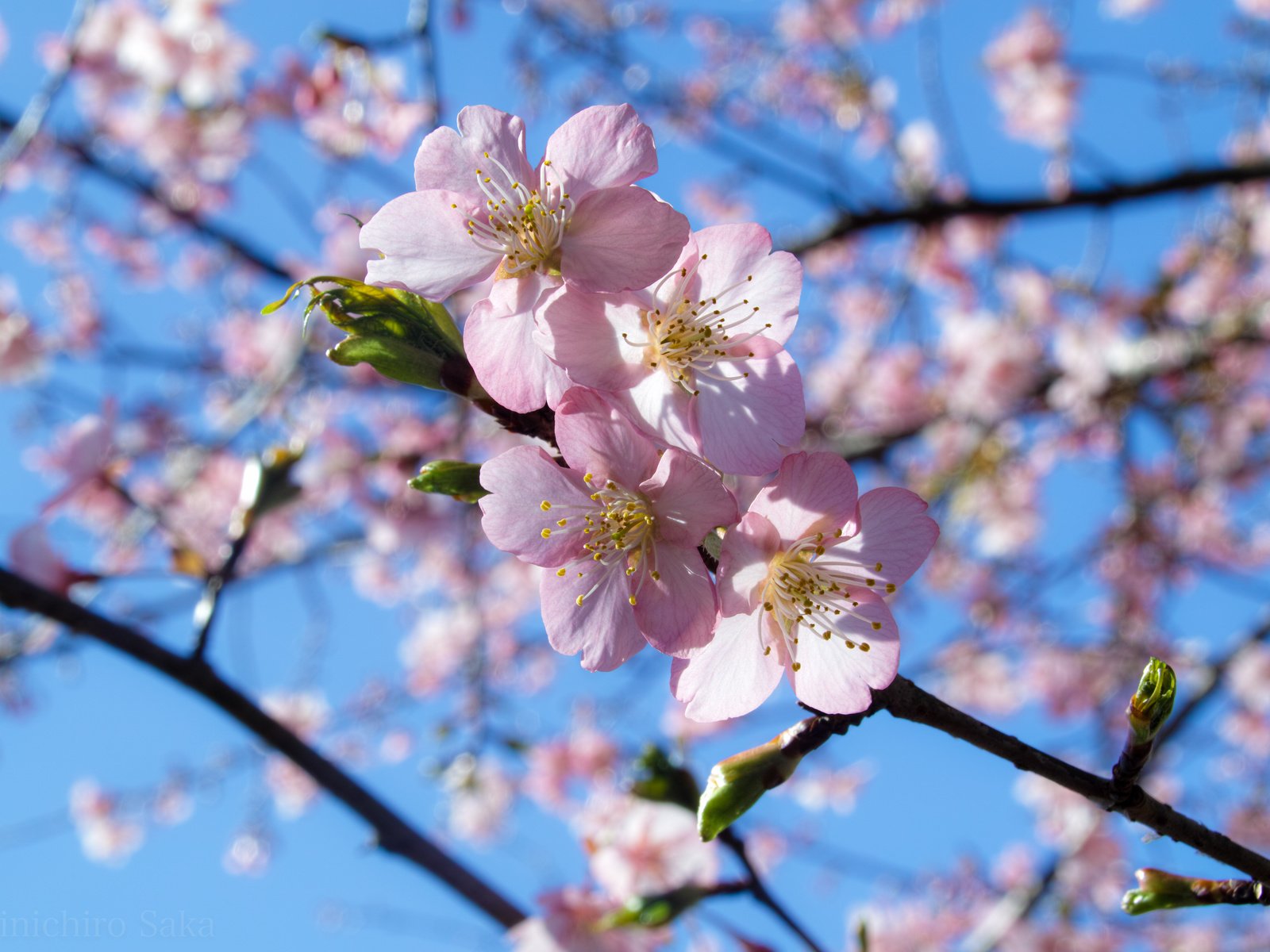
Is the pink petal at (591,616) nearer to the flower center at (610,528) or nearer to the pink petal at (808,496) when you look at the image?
the flower center at (610,528)

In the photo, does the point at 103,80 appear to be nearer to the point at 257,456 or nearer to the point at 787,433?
the point at 257,456

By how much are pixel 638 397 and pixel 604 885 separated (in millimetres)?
1225

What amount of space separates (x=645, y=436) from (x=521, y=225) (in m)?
0.28

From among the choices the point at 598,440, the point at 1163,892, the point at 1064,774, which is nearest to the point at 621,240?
the point at 598,440

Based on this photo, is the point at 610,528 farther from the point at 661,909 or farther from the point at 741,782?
the point at 661,909

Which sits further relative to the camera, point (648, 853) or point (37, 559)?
point (648, 853)

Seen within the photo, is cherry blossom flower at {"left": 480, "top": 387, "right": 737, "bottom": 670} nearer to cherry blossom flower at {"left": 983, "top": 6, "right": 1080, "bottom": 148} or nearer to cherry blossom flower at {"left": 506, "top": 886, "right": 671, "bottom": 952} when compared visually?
cherry blossom flower at {"left": 506, "top": 886, "right": 671, "bottom": 952}

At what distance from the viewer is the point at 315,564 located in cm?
458

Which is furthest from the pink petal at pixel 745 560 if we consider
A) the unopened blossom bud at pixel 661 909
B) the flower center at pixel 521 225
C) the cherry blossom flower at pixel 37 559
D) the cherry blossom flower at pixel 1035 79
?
the cherry blossom flower at pixel 1035 79

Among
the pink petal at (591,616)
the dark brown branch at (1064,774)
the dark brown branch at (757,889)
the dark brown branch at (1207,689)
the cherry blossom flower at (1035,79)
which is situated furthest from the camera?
the cherry blossom flower at (1035,79)

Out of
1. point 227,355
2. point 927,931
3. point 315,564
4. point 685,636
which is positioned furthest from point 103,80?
point 927,931

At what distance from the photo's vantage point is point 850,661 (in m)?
0.85

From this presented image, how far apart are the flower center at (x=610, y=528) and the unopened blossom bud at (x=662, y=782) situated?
0.42m

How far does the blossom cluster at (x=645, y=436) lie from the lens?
0.87 m
